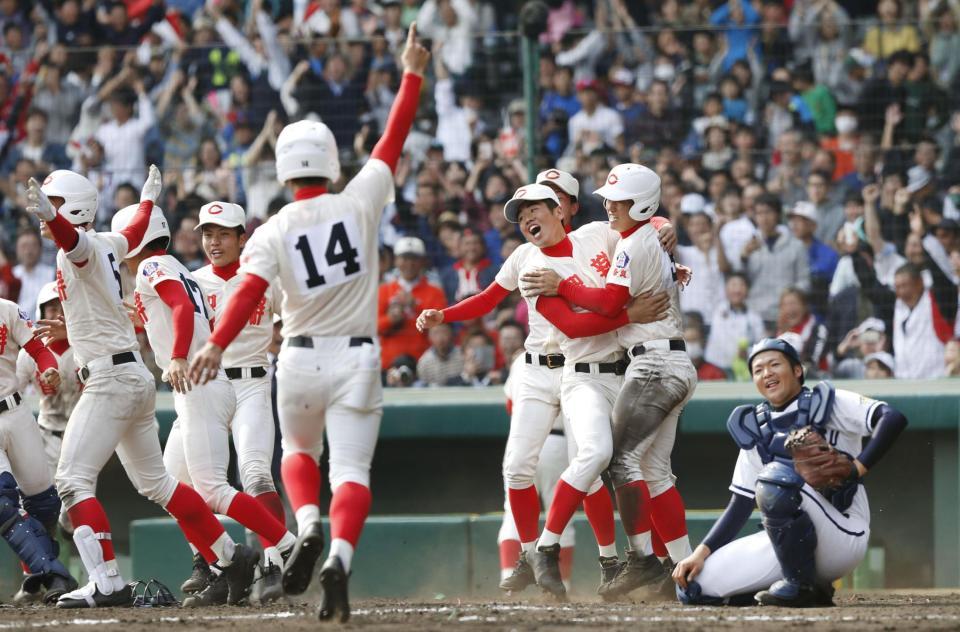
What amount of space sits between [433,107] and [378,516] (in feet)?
12.0

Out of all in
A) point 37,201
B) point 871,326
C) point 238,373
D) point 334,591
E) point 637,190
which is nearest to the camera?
point 334,591

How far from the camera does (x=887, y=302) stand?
9.07 m

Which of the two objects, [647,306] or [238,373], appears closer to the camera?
[647,306]

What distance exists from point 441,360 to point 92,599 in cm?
358

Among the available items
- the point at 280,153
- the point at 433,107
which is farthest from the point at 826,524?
the point at 433,107

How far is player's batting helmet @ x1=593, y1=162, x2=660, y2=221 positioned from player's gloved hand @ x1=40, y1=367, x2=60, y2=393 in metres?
2.77

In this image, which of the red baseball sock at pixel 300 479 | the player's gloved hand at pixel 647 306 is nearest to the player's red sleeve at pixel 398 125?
the red baseball sock at pixel 300 479

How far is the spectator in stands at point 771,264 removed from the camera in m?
9.28

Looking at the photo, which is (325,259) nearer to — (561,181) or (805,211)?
(561,181)

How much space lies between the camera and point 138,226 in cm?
650

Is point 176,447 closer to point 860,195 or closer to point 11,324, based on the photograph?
point 11,324

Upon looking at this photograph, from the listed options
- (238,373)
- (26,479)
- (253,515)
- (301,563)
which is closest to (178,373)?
(253,515)

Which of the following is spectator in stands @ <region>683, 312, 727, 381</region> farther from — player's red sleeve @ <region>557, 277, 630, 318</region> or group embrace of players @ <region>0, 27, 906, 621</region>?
player's red sleeve @ <region>557, 277, 630, 318</region>

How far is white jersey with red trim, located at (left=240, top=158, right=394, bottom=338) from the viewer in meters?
5.05
